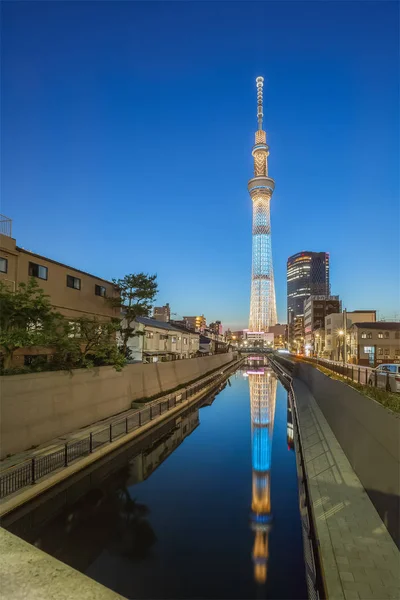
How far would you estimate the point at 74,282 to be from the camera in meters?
25.6

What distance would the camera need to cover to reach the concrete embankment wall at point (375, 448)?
8.31 metres

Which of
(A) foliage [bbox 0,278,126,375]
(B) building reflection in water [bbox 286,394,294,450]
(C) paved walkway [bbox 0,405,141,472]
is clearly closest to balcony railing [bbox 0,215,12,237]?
(A) foliage [bbox 0,278,126,375]

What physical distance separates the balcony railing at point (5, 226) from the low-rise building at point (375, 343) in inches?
2411

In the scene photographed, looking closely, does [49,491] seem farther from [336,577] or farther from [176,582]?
[336,577]

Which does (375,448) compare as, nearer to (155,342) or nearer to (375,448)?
(375,448)

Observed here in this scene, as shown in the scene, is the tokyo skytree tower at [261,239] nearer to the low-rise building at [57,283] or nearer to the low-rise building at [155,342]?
the low-rise building at [155,342]

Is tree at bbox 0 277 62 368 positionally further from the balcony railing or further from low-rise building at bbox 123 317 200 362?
low-rise building at bbox 123 317 200 362

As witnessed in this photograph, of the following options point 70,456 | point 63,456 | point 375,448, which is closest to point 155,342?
point 70,456

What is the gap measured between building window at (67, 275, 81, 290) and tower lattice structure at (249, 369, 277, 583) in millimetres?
16558

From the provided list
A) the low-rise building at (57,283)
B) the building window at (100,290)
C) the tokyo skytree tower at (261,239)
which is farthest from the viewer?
the tokyo skytree tower at (261,239)

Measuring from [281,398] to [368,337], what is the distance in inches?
1327

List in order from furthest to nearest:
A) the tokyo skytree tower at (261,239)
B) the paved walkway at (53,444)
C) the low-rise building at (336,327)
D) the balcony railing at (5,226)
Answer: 1. the tokyo skytree tower at (261,239)
2. the low-rise building at (336,327)
3. the balcony railing at (5,226)
4. the paved walkway at (53,444)

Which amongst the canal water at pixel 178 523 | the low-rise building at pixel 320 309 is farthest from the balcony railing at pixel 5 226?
the low-rise building at pixel 320 309

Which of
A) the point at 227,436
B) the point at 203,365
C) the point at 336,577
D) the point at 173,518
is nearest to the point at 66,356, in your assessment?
the point at 173,518
